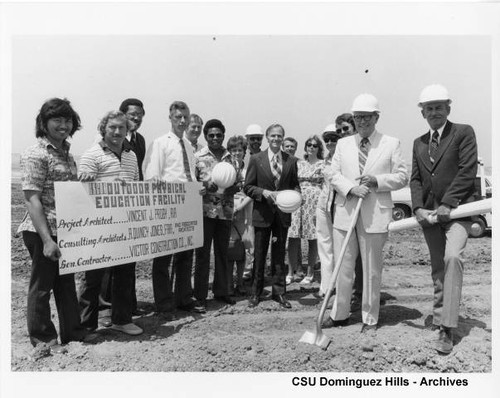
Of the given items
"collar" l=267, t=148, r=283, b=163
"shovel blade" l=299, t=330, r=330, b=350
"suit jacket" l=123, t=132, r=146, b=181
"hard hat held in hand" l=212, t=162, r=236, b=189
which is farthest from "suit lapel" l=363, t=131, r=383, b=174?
"suit jacket" l=123, t=132, r=146, b=181

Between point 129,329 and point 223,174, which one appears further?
point 223,174

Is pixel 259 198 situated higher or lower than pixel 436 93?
lower

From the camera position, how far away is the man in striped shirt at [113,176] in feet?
13.1

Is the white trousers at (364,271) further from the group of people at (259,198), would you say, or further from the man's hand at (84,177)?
the man's hand at (84,177)

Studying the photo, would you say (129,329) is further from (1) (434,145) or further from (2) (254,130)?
(1) (434,145)

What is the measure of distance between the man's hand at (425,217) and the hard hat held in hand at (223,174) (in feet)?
6.48

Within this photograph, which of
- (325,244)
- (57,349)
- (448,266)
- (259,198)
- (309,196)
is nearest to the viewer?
(57,349)

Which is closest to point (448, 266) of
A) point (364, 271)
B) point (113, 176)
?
point (364, 271)

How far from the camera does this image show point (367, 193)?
4.32 meters

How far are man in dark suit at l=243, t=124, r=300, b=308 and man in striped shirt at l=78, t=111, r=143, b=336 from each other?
4.64 ft

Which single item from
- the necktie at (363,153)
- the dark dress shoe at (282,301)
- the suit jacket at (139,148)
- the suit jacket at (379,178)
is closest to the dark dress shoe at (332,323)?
the dark dress shoe at (282,301)

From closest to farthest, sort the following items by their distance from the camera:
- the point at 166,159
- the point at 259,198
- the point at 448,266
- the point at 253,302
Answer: the point at 448,266, the point at 166,159, the point at 259,198, the point at 253,302

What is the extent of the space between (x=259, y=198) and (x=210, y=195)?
23.4 inches

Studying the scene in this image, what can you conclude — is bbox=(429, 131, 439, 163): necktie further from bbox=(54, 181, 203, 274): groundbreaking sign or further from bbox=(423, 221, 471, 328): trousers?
bbox=(54, 181, 203, 274): groundbreaking sign
